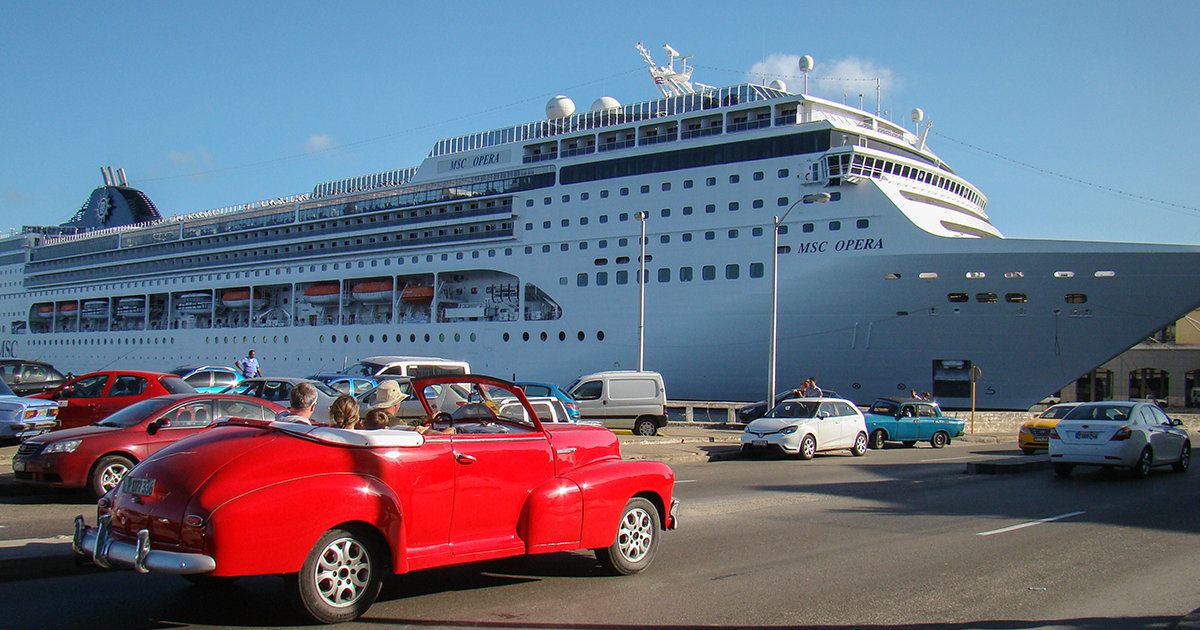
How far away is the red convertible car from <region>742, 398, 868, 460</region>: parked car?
39.1 ft

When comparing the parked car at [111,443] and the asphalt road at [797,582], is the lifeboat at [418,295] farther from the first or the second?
the asphalt road at [797,582]

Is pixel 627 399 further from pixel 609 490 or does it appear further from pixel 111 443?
pixel 609 490

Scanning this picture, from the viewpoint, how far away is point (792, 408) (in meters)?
18.5

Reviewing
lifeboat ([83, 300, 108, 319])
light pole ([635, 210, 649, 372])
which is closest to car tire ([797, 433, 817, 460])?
light pole ([635, 210, 649, 372])

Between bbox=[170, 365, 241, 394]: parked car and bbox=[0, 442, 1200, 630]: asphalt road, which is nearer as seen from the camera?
bbox=[0, 442, 1200, 630]: asphalt road

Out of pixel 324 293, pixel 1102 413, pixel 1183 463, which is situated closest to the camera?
pixel 1102 413

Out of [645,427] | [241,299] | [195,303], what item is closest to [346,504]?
[645,427]

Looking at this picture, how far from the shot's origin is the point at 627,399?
71.3ft

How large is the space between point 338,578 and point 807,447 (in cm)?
1423

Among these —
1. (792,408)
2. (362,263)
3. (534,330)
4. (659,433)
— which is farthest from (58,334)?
(792,408)

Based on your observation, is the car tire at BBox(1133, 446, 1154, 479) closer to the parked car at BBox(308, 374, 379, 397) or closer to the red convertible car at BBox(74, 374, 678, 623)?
the red convertible car at BBox(74, 374, 678, 623)

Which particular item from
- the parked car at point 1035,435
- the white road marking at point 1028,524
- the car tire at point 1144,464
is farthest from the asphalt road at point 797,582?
the parked car at point 1035,435

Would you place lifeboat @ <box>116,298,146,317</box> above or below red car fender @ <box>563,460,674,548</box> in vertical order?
above

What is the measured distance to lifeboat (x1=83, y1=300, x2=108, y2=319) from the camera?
60244 millimetres
